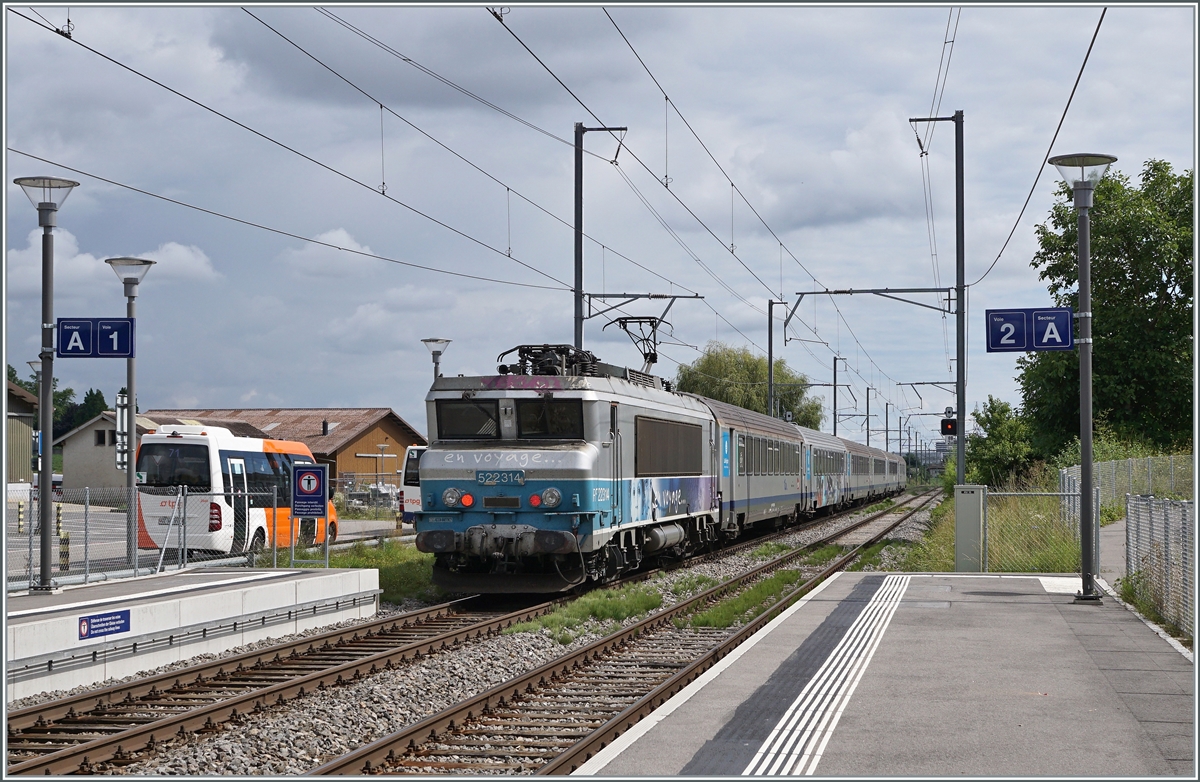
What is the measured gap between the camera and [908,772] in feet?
23.9

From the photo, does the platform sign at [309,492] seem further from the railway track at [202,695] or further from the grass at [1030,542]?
the grass at [1030,542]

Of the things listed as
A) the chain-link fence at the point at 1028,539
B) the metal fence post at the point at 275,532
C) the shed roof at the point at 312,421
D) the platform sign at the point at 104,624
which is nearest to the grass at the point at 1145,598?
the chain-link fence at the point at 1028,539

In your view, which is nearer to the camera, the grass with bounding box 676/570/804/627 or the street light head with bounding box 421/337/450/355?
the grass with bounding box 676/570/804/627

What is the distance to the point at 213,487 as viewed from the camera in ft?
76.6

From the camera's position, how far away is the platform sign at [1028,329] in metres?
16.4

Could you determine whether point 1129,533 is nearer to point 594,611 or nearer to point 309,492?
point 594,611

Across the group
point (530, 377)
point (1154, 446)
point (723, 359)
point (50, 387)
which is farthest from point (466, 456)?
point (723, 359)

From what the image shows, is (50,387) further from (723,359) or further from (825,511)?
(723,359)

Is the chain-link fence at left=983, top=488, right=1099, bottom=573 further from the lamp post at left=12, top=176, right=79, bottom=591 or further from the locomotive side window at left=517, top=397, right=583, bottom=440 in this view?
the lamp post at left=12, top=176, right=79, bottom=591

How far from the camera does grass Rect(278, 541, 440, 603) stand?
1877 cm

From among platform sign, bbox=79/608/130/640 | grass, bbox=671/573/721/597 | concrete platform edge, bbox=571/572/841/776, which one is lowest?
grass, bbox=671/573/721/597

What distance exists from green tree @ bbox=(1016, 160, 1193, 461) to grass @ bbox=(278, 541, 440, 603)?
821 inches

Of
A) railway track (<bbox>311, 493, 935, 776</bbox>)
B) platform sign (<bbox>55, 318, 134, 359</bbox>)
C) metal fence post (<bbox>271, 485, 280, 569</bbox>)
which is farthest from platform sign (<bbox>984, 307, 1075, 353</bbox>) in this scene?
platform sign (<bbox>55, 318, 134, 359</bbox>)

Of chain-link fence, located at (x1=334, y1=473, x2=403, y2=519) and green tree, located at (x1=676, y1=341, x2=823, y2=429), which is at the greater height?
green tree, located at (x1=676, y1=341, x2=823, y2=429)
